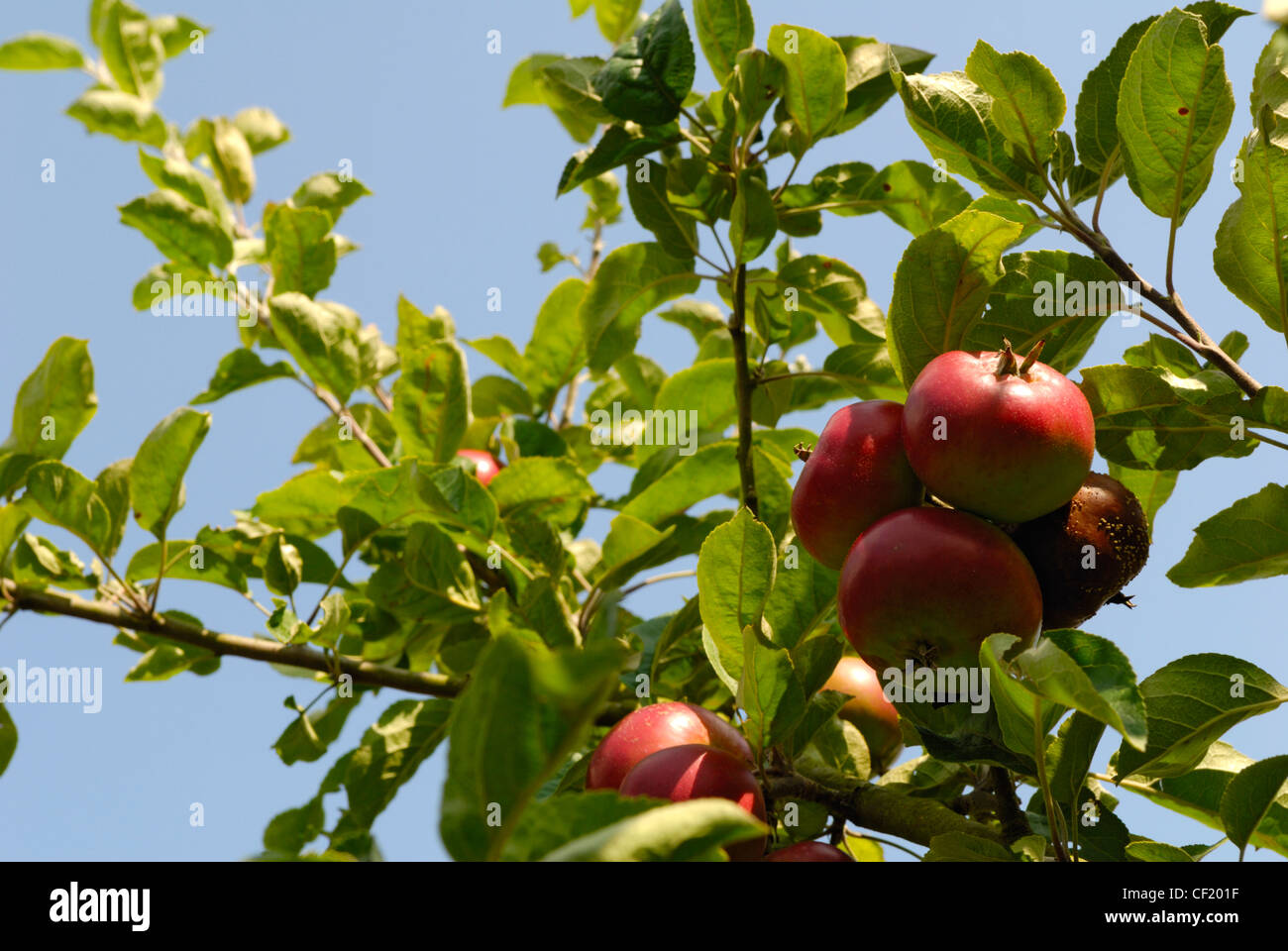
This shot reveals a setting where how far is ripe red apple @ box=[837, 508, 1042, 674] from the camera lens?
109cm

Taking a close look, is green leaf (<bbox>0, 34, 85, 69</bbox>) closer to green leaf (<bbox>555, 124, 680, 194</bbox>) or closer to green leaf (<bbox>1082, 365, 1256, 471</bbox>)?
green leaf (<bbox>555, 124, 680, 194</bbox>)

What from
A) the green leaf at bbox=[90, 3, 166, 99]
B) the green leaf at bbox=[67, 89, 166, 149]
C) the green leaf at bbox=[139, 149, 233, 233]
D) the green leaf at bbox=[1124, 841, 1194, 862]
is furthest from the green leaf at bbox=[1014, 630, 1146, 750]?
the green leaf at bbox=[90, 3, 166, 99]

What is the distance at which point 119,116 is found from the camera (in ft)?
9.93

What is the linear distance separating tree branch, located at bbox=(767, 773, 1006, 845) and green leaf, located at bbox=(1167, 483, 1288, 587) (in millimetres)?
472

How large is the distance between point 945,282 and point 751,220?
1.55ft

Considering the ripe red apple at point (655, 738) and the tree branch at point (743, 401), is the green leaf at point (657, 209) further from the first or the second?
the ripe red apple at point (655, 738)

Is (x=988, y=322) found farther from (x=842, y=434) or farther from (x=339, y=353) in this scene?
(x=339, y=353)

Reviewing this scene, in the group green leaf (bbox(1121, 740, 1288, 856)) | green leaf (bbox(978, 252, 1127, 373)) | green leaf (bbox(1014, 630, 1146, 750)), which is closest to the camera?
green leaf (bbox(1014, 630, 1146, 750))

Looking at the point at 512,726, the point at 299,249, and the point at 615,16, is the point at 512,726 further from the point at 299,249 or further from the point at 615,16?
the point at 615,16

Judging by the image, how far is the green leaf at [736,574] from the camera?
47.8 inches

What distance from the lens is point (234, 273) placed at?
2.68m

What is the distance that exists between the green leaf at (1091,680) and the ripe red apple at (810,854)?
11.5 inches

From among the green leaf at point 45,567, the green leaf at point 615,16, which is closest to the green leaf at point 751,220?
the green leaf at point 615,16
